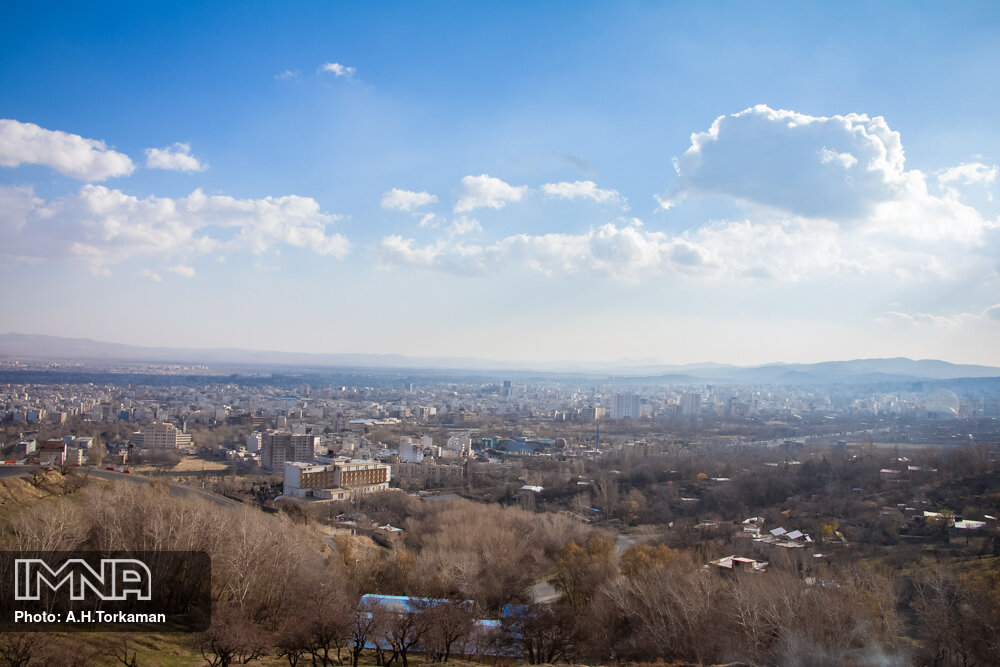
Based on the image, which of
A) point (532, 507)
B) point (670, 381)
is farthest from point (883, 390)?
point (532, 507)

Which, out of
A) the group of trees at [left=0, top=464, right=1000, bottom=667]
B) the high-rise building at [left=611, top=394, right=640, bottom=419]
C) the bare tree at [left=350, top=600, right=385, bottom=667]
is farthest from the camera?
the high-rise building at [left=611, top=394, right=640, bottom=419]

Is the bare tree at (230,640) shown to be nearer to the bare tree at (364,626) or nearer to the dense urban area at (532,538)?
the dense urban area at (532,538)

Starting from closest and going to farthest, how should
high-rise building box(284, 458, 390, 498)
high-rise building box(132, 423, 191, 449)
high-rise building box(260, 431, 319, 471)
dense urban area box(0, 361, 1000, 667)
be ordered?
dense urban area box(0, 361, 1000, 667), high-rise building box(284, 458, 390, 498), high-rise building box(260, 431, 319, 471), high-rise building box(132, 423, 191, 449)

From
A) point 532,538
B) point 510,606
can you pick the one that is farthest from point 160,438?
point 510,606

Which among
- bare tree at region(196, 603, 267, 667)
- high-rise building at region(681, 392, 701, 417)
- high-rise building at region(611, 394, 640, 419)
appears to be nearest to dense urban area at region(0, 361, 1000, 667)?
bare tree at region(196, 603, 267, 667)

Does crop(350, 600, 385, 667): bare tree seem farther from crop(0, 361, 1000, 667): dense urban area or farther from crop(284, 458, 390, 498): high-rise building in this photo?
crop(284, 458, 390, 498): high-rise building
